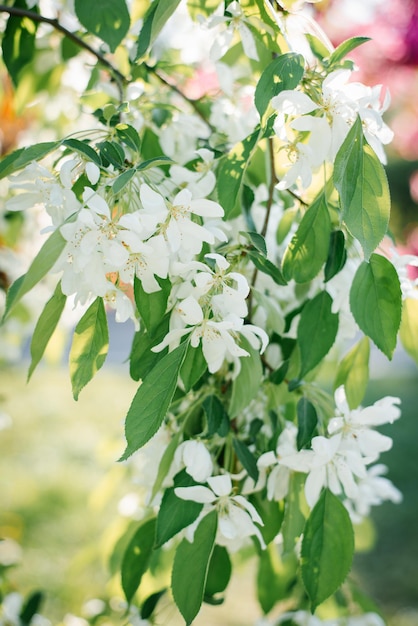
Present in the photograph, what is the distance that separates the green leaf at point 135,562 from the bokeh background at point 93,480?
0.29m

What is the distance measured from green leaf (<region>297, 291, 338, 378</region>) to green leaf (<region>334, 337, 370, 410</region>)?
102 mm

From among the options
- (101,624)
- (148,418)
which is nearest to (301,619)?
(101,624)

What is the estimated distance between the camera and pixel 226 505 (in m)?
0.78

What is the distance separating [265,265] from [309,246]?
0.06 meters

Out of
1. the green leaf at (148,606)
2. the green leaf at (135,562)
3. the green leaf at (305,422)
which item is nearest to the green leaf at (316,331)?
the green leaf at (305,422)

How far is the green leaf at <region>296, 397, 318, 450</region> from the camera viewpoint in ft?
2.49

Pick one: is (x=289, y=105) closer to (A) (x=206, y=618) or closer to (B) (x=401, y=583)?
(A) (x=206, y=618)

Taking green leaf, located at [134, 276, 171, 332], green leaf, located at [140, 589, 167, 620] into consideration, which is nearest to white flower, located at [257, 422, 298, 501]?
green leaf, located at [134, 276, 171, 332]

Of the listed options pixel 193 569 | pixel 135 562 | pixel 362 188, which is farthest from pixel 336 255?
pixel 135 562

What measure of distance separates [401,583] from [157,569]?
1.67 m

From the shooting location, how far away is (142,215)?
0.61 meters

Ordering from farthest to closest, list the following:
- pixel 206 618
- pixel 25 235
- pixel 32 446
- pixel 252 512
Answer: pixel 32 446, pixel 206 618, pixel 25 235, pixel 252 512

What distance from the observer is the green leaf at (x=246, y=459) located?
2.60 feet

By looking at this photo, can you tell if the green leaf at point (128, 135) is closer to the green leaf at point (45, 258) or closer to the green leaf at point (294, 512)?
the green leaf at point (45, 258)
